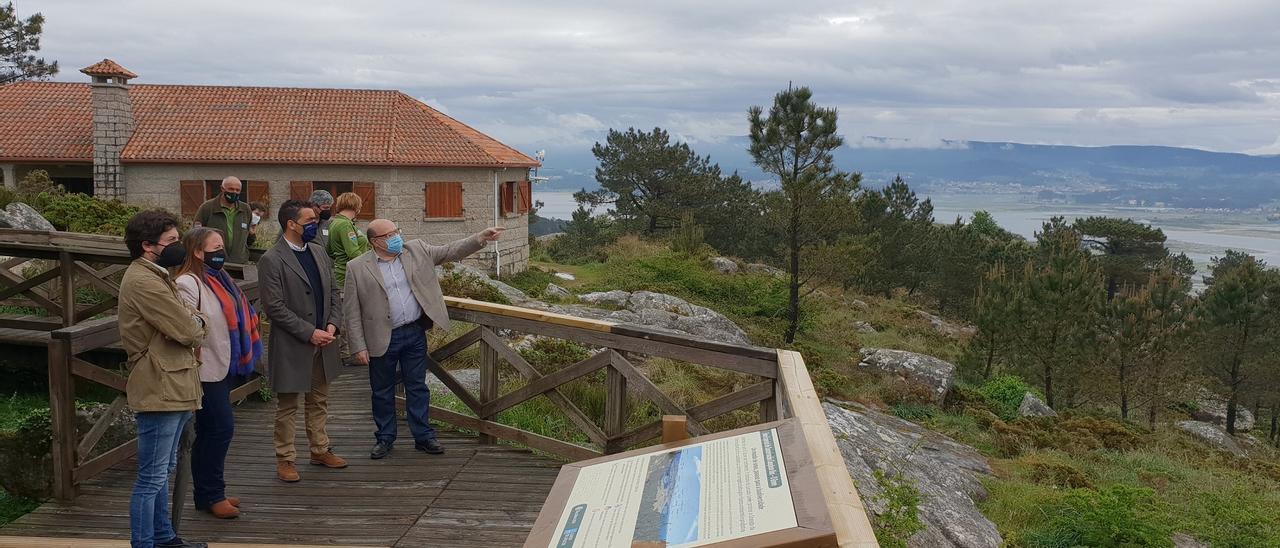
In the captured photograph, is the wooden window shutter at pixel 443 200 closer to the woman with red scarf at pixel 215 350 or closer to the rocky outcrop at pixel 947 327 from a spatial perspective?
the rocky outcrop at pixel 947 327

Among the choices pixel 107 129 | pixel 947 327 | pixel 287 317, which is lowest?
pixel 947 327

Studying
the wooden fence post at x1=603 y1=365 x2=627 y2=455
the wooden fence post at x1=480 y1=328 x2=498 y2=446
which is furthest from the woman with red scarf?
the wooden fence post at x1=603 y1=365 x2=627 y2=455

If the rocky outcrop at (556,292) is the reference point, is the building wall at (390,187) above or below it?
above

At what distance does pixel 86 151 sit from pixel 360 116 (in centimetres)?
787

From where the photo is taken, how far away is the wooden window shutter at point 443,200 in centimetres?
2694

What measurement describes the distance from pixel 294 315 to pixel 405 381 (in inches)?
37.8

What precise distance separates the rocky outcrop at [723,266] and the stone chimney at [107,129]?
57.4 ft

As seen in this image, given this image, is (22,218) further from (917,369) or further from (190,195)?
(917,369)

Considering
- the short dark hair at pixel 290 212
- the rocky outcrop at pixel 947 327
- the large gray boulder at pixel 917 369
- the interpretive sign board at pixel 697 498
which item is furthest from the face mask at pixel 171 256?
the rocky outcrop at pixel 947 327

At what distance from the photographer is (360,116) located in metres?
28.7

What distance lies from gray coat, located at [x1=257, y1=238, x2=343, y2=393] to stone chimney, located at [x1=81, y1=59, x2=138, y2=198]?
2328 cm

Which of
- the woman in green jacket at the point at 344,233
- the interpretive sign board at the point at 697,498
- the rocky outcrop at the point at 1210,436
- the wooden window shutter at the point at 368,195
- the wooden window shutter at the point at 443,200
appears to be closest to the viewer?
the interpretive sign board at the point at 697,498

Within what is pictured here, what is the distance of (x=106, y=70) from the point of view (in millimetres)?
24953

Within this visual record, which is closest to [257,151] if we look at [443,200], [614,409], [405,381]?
[443,200]
